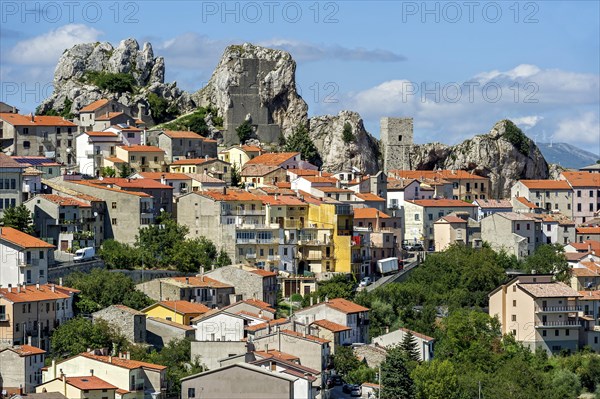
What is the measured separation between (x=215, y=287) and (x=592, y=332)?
60.4 feet

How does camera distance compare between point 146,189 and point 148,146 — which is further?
point 148,146

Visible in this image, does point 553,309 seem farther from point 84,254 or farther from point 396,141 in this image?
point 396,141

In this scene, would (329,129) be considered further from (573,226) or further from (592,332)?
(592,332)

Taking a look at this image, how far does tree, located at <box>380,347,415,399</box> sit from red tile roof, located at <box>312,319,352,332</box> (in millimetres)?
4477

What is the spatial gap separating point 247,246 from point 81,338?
62.9 ft

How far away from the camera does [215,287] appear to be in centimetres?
8362

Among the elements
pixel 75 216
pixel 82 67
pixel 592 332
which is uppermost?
pixel 82 67

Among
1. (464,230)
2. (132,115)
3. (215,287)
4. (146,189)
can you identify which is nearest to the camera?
(215,287)

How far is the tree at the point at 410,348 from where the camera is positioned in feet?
255

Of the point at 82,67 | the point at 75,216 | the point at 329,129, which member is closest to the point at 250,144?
the point at 329,129

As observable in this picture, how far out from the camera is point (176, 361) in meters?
72.2

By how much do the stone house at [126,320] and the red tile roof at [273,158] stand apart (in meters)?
33.7

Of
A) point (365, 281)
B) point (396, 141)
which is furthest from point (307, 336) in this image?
point (396, 141)

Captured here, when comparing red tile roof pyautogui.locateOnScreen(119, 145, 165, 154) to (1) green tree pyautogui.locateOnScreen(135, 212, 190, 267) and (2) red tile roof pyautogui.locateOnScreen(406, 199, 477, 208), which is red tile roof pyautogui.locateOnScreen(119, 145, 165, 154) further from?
(2) red tile roof pyautogui.locateOnScreen(406, 199, 477, 208)
